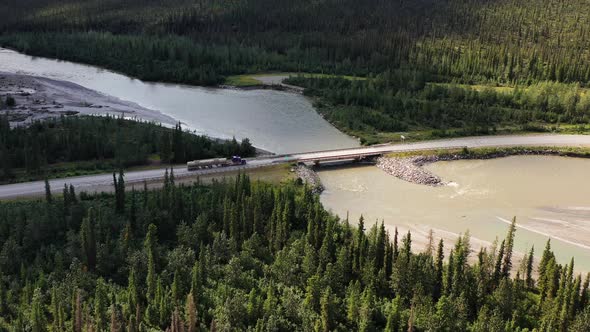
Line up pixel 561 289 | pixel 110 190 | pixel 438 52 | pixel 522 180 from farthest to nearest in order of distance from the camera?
pixel 438 52
pixel 522 180
pixel 110 190
pixel 561 289

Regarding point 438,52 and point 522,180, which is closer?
point 522,180

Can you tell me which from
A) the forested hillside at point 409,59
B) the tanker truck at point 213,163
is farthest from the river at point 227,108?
the tanker truck at point 213,163

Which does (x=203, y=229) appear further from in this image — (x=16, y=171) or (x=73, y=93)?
(x=73, y=93)

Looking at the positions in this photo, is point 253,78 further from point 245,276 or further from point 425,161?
point 245,276

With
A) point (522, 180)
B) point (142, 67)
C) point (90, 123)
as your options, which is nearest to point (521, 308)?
point (522, 180)

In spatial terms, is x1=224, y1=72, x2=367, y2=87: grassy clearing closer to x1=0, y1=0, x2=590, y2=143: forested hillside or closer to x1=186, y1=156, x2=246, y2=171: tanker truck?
x1=0, y1=0, x2=590, y2=143: forested hillside
